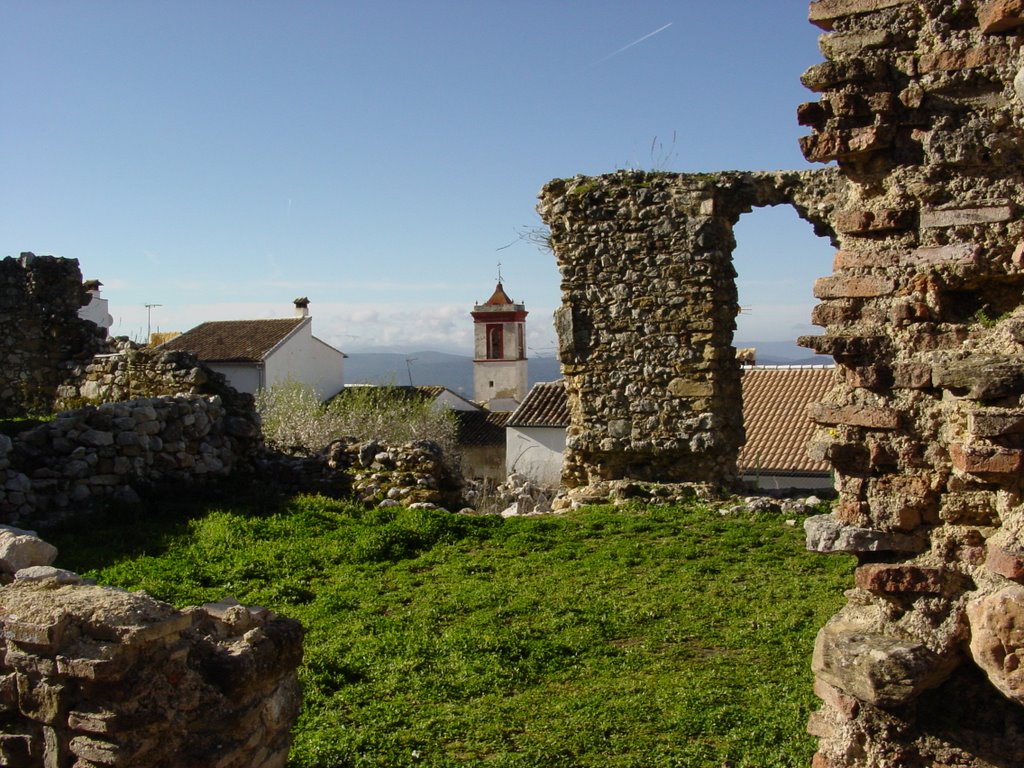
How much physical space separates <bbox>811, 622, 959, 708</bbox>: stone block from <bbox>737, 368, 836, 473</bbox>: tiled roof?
64.3 ft

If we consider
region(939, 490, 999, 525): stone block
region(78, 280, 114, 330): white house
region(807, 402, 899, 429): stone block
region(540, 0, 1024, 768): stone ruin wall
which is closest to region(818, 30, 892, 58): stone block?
region(540, 0, 1024, 768): stone ruin wall

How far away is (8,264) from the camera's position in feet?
47.3

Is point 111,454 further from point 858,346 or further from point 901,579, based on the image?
point 901,579

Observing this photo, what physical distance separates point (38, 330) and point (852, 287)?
12.8 meters

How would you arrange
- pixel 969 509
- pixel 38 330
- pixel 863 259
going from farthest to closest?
pixel 38 330, pixel 863 259, pixel 969 509

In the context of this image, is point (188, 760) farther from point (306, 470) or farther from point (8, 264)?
point (8, 264)

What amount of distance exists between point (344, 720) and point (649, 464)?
6676mm

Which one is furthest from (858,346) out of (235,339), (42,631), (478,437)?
(235,339)

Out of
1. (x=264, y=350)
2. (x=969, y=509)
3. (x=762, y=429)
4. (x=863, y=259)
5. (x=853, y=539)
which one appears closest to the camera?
(x=969, y=509)

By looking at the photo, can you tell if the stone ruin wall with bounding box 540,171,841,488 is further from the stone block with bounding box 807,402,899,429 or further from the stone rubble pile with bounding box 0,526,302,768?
the stone rubble pile with bounding box 0,526,302,768

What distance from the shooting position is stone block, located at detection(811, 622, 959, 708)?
12.0 feet

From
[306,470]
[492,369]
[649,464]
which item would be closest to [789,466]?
[649,464]

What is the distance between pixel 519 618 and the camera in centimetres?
689

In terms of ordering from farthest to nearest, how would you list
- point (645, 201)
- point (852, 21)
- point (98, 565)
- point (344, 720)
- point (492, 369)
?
point (492, 369) → point (645, 201) → point (98, 565) → point (344, 720) → point (852, 21)
